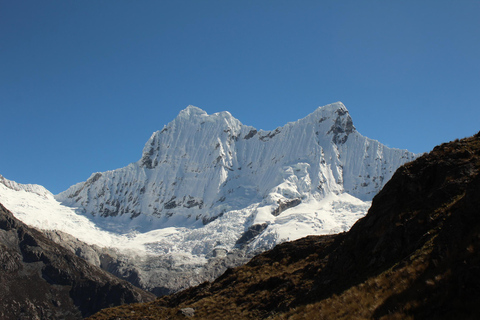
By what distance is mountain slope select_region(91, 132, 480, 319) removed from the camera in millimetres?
15586

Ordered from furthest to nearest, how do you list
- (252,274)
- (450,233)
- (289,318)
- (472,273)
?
(252,274) < (289,318) < (450,233) < (472,273)

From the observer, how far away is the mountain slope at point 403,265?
1559 cm

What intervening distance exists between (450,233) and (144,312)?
37675 millimetres

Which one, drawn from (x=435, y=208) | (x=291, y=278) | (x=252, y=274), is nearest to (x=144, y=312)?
(x=252, y=274)

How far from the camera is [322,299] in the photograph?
24.2m

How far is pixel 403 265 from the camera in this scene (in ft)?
66.5

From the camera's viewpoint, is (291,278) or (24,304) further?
(24,304)

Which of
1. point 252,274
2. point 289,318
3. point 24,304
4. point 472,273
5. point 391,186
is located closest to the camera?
point 472,273

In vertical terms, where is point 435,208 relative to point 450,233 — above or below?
above

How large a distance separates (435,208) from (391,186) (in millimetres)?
5963

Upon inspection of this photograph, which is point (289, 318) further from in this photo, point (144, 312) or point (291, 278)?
point (144, 312)

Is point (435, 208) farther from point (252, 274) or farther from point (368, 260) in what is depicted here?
point (252, 274)

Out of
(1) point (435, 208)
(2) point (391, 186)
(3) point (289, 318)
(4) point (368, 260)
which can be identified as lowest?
(3) point (289, 318)

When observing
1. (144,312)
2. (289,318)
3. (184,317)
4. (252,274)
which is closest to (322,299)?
(289,318)
